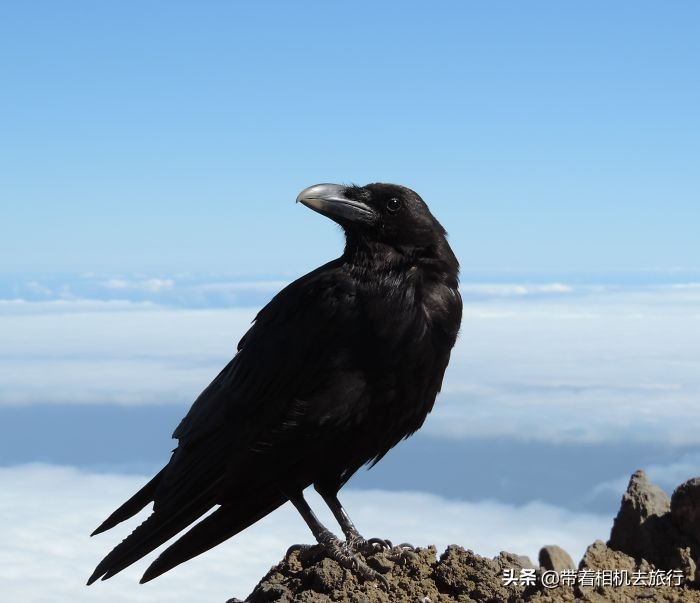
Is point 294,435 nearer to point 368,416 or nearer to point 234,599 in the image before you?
point 368,416

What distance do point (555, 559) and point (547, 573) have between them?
0.88 m

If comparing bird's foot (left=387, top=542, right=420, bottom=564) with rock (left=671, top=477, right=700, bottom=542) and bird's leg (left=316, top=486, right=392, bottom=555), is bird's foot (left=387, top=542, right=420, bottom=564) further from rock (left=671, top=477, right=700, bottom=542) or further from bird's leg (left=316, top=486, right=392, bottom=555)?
rock (left=671, top=477, right=700, bottom=542)

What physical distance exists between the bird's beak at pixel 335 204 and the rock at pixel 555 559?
8.70ft

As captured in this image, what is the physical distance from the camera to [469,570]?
20.8 ft

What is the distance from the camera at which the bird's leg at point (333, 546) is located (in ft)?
20.4

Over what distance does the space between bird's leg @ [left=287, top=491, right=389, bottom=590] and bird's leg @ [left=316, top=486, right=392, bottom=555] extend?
93mm

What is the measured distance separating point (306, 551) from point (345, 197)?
2.45 m

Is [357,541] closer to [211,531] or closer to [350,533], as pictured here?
[350,533]

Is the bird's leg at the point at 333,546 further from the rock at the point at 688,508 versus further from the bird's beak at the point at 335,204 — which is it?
the rock at the point at 688,508

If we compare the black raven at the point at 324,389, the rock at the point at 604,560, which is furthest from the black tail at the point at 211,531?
the rock at the point at 604,560

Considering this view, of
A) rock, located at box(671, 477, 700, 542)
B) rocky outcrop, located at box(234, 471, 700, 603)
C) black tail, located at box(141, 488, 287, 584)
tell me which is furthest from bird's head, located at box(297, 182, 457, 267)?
rock, located at box(671, 477, 700, 542)

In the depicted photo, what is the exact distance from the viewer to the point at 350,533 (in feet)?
21.7

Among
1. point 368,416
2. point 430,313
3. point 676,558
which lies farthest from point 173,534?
point 676,558

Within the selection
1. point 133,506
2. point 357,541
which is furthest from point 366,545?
point 133,506
